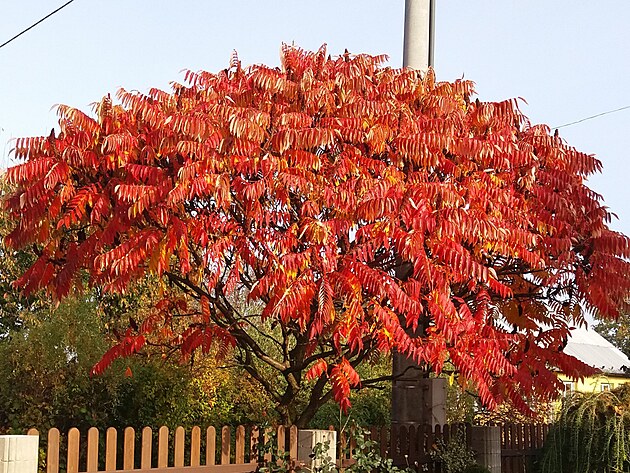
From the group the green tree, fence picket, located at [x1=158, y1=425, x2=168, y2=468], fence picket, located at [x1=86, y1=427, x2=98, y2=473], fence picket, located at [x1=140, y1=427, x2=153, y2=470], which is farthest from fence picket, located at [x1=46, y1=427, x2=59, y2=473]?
the green tree

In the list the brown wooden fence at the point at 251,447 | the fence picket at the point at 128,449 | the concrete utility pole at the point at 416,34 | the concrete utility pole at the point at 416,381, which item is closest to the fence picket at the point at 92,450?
the brown wooden fence at the point at 251,447

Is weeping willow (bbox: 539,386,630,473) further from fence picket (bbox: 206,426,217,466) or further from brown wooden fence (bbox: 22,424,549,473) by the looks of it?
fence picket (bbox: 206,426,217,466)

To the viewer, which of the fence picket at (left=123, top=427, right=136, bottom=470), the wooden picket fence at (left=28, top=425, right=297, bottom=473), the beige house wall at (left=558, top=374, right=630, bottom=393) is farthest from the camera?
the beige house wall at (left=558, top=374, right=630, bottom=393)

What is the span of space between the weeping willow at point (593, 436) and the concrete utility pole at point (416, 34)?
447 cm

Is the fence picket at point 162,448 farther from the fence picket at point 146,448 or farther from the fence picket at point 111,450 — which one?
the fence picket at point 111,450

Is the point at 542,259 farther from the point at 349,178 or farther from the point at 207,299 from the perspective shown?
the point at 207,299

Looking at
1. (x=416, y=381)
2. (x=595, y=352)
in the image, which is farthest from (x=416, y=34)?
(x=595, y=352)

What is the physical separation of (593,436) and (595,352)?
25.5 m

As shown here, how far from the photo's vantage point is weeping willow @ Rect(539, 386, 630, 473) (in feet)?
35.7

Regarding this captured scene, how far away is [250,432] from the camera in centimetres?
909

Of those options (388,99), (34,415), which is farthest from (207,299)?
(34,415)

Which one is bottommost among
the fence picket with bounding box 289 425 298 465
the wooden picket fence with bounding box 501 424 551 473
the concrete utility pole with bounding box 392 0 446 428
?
the wooden picket fence with bounding box 501 424 551 473

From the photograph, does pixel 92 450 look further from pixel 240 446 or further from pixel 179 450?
pixel 240 446

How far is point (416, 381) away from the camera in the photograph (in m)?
11.1
